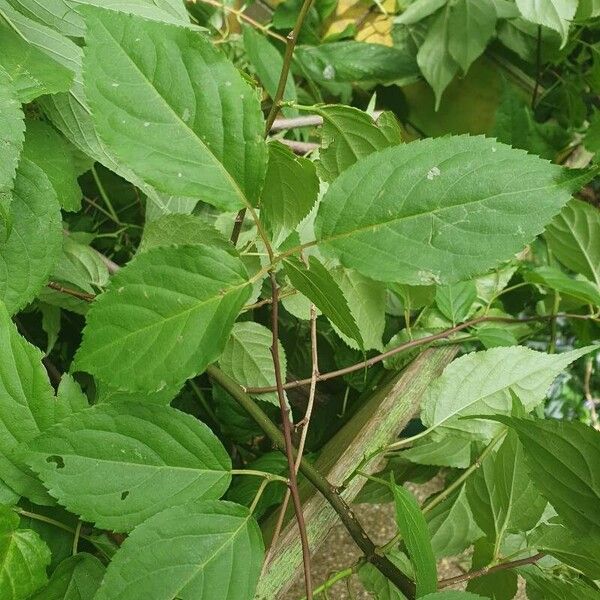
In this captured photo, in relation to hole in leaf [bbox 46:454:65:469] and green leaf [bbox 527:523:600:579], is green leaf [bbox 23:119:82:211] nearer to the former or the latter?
hole in leaf [bbox 46:454:65:469]

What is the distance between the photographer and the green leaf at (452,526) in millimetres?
505

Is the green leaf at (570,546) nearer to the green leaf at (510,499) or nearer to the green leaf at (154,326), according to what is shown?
the green leaf at (510,499)

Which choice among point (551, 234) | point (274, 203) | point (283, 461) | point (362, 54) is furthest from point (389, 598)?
point (362, 54)

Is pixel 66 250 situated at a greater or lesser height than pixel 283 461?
greater

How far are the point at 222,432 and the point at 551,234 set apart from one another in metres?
0.37

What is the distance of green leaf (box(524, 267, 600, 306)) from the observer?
1.79 feet

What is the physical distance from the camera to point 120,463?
35 cm

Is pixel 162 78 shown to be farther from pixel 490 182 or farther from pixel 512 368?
pixel 512 368

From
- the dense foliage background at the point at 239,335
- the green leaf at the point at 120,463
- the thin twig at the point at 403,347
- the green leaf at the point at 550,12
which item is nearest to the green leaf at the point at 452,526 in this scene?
the dense foliage background at the point at 239,335

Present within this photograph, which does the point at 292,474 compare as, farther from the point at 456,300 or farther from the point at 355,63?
the point at 355,63

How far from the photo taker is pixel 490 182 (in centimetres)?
31

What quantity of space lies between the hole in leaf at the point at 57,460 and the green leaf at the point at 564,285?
16.1 inches

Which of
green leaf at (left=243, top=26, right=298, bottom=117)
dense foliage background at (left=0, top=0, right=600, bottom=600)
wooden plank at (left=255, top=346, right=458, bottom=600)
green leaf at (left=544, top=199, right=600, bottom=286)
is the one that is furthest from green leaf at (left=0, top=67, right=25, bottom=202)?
green leaf at (left=544, top=199, right=600, bottom=286)

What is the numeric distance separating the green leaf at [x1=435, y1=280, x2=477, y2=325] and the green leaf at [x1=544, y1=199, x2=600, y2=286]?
113mm
